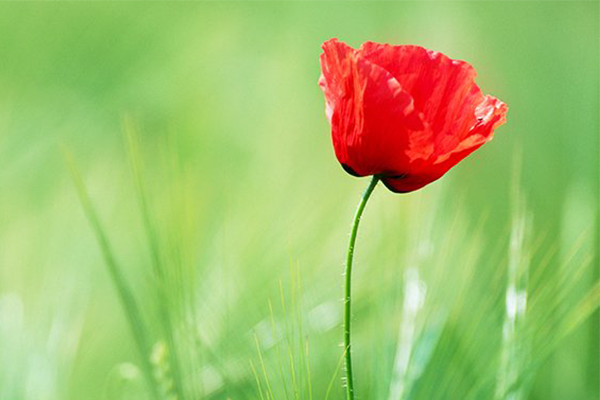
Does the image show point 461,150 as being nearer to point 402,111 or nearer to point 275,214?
point 402,111

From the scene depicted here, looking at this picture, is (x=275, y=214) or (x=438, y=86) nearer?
(x=438, y=86)

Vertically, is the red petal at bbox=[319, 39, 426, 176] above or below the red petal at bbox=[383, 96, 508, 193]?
above

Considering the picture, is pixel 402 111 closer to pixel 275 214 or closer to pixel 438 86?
pixel 438 86

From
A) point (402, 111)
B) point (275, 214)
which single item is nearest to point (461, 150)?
point (402, 111)

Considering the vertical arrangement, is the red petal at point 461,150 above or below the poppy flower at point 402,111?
below

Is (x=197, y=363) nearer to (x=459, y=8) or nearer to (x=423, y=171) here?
(x=423, y=171)

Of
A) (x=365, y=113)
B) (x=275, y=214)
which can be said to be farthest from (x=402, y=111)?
(x=275, y=214)
